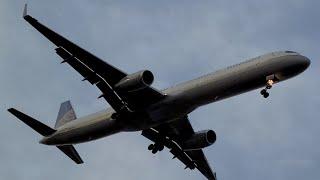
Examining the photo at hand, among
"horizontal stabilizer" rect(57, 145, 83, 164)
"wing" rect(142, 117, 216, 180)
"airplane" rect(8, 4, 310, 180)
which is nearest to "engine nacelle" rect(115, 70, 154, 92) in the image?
"airplane" rect(8, 4, 310, 180)

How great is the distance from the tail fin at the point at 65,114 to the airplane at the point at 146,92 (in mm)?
5269

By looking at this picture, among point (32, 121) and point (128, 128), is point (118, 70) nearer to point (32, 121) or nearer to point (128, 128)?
point (128, 128)

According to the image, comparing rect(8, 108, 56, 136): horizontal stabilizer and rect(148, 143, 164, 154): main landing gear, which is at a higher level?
rect(8, 108, 56, 136): horizontal stabilizer

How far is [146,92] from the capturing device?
2203 inches

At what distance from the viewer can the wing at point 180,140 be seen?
210 ft

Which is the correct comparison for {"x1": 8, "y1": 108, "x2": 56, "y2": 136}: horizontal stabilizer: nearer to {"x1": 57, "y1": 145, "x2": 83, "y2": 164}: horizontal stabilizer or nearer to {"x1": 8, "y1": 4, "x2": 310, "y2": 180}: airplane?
{"x1": 8, "y1": 4, "x2": 310, "y2": 180}: airplane

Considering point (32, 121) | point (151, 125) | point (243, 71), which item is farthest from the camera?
point (32, 121)

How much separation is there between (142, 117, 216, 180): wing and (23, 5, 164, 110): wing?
7.49m

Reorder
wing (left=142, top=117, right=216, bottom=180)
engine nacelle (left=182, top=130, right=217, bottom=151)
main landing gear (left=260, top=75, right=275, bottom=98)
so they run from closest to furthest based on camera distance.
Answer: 1. main landing gear (left=260, top=75, right=275, bottom=98)
2. engine nacelle (left=182, top=130, right=217, bottom=151)
3. wing (left=142, top=117, right=216, bottom=180)

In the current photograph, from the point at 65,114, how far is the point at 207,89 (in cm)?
A: 2105

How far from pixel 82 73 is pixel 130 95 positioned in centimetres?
436

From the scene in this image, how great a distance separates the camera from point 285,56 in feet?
175

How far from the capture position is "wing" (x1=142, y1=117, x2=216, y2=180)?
64000mm

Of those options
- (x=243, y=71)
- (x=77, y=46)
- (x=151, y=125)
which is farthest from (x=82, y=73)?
(x=243, y=71)
